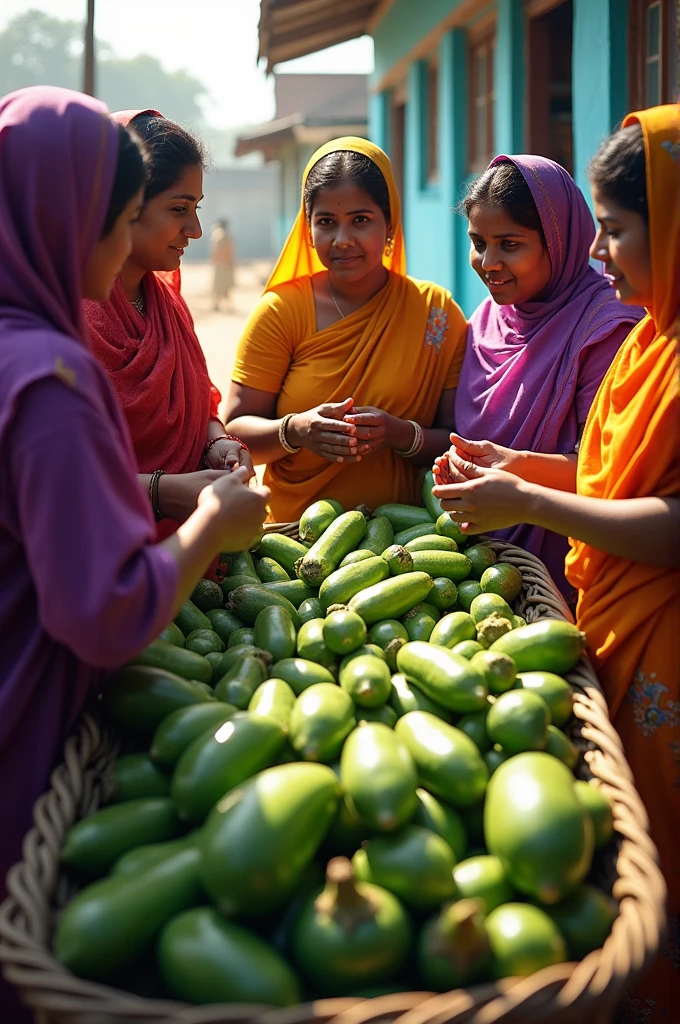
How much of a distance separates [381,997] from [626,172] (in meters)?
1.93

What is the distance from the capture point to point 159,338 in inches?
137

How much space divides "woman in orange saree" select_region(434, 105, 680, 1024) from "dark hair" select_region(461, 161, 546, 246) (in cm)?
87

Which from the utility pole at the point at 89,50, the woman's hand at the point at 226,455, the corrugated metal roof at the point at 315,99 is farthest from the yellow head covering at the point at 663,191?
the corrugated metal roof at the point at 315,99

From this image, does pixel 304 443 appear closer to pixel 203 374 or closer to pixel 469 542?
pixel 203 374

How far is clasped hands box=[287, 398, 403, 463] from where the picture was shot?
11.4 ft

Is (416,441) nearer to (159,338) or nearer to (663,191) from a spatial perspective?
(159,338)

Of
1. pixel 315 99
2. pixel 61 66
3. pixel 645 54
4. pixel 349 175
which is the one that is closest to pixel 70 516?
pixel 349 175

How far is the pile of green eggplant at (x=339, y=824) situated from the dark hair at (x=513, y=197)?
1.59 m

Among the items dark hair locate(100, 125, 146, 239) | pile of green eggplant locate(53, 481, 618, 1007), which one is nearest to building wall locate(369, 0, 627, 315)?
dark hair locate(100, 125, 146, 239)

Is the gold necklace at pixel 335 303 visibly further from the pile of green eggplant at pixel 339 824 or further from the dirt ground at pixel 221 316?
the dirt ground at pixel 221 316

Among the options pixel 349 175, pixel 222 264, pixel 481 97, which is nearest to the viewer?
pixel 349 175

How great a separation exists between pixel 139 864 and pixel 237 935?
25 centimetres

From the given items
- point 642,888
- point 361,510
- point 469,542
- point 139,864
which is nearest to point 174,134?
point 361,510

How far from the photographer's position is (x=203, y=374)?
3.72 metres
